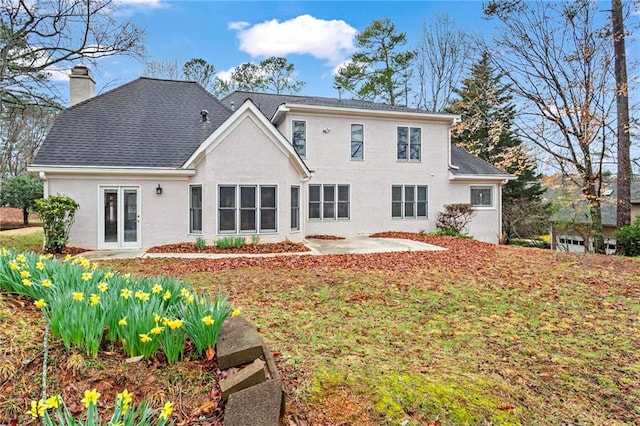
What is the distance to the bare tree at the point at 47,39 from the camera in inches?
654

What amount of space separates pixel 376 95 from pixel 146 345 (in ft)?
101

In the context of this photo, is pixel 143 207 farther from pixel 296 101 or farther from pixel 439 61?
pixel 439 61

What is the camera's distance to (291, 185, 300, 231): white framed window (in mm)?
14000

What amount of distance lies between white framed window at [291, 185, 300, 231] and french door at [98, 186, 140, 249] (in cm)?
550

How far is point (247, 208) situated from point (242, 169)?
1.40 metres

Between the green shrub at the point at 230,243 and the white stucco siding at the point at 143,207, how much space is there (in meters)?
1.79

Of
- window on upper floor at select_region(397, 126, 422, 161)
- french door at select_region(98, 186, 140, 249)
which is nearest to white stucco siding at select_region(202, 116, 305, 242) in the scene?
french door at select_region(98, 186, 140, 249)

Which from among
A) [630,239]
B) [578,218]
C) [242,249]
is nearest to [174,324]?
[242,249]

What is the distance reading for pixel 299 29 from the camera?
2448cm

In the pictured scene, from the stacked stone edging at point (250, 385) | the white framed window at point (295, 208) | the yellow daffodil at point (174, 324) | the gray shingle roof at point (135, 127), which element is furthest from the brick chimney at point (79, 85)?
the stacked stone edging at point (250, 385)

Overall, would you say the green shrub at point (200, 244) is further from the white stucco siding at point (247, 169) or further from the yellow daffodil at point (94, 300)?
the yellow daffodil at point (94, 300)

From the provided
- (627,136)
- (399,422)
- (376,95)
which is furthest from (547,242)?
(399,422)

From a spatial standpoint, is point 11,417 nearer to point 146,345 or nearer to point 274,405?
point 146,345

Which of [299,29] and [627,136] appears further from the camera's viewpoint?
[299,29]
